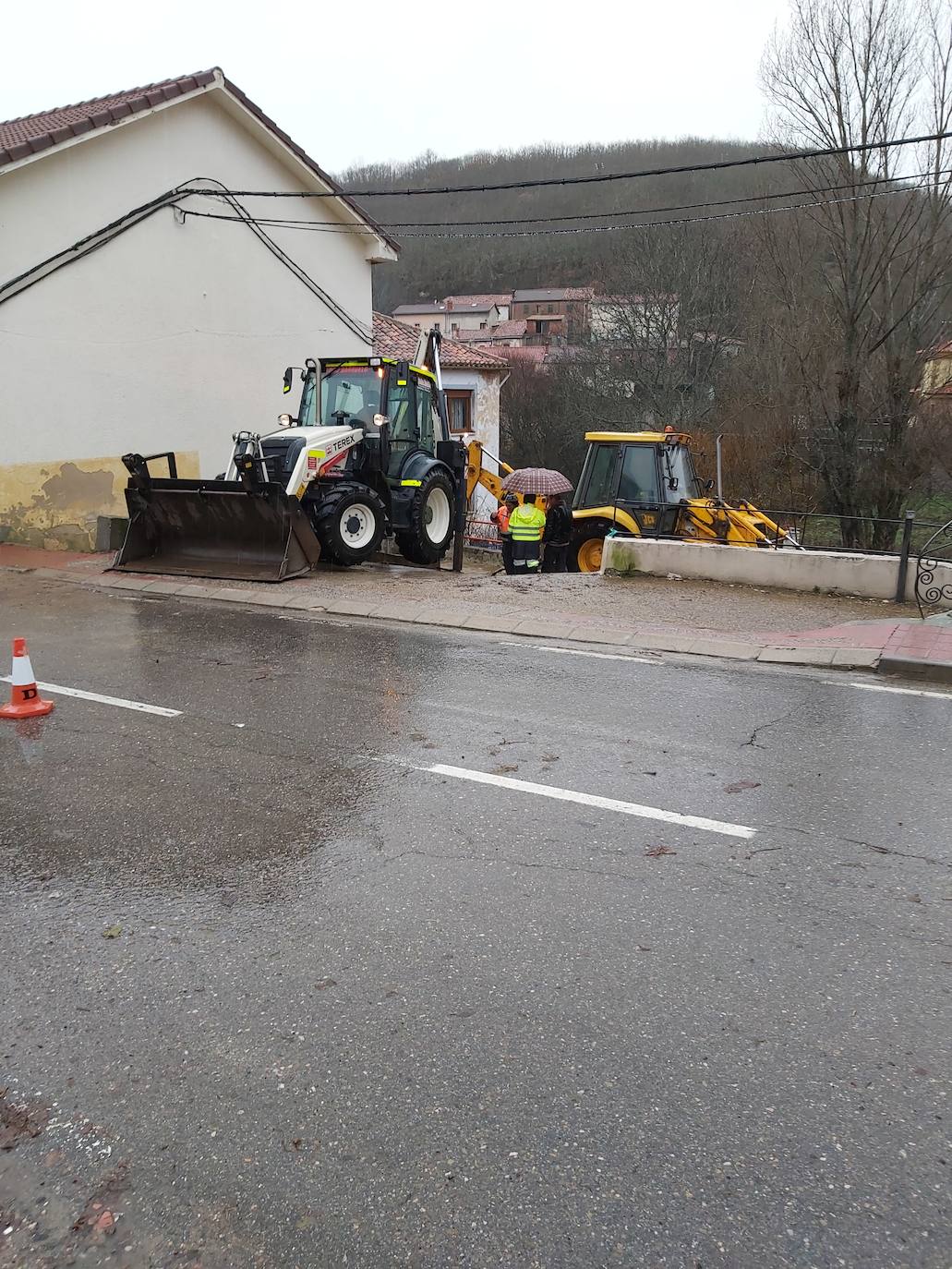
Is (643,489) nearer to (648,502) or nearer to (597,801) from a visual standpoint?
(648,502)

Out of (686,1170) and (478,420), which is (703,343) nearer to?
(478,420)

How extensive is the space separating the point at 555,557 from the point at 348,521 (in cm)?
455

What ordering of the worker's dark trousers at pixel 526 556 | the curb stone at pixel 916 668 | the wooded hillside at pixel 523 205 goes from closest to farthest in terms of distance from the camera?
the curb stone at pixel 916 668 → the worker's dark trousers at pixel 526 556 → the wooded hillside at pixel 523 205

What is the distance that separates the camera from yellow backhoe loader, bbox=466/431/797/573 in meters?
13.8

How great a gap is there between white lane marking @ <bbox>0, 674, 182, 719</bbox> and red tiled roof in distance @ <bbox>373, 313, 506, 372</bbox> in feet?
37.8

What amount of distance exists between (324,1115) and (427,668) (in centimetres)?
528

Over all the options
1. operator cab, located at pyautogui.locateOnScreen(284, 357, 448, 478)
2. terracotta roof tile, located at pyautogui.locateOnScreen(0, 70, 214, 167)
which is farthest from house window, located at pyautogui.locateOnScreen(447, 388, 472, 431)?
operator cab, located at pyautogui.locateOnScreen(284, 357, 448, 478)

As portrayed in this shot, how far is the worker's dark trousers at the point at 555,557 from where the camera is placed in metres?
16.0

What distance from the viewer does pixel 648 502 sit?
564 inches

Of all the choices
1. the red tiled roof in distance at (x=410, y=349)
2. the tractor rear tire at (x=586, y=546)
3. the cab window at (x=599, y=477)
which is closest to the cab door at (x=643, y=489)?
the cab window at (x=599, y=477)

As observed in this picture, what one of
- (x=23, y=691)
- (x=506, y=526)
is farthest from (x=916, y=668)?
(x=506, y=526)

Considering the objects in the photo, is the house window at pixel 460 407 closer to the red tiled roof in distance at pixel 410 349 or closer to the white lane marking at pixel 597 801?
the red tiled roof in distance at pixel 410 349

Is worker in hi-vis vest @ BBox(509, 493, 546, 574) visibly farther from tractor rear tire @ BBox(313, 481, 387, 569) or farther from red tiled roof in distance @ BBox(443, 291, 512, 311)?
red tiled roof in distance @ BBox(443, 291, 512, 311)

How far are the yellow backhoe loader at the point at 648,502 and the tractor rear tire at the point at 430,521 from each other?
2026 millimetres
